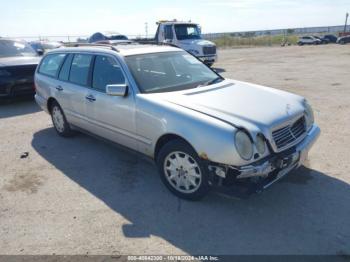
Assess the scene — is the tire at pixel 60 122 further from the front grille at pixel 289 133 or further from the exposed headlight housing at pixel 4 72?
the front grille at pixel 289 133

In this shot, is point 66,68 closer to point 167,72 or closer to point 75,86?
point 75,86

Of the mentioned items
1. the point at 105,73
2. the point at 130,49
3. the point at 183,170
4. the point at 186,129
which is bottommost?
the point at 183,170


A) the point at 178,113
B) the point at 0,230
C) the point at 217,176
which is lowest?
the point at 0,230

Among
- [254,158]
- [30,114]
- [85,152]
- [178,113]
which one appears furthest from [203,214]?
[30,114]

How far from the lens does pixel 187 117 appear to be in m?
3.54

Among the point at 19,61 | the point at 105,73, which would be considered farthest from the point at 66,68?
the point at 19,61

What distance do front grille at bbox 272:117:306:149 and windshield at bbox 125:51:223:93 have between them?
4.52 feet

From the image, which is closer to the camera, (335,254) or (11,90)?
(335,254)

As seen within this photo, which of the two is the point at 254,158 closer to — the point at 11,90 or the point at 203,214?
the point at 203,214

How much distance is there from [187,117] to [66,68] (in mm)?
2999

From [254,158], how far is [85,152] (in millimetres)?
3164

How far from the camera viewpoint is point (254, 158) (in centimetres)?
325

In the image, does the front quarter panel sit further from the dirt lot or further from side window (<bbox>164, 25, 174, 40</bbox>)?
side window (<bbox>164, 25, 174, 40</bbox>)

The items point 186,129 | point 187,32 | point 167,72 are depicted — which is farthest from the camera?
point 187,32
